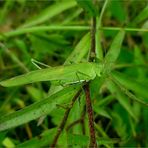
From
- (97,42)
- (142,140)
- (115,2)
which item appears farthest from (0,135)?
(115,2)

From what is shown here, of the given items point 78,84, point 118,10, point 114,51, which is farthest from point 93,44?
point 118,10

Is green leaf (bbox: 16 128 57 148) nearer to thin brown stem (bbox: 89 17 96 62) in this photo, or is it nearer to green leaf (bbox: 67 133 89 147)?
green leaf (bbox: 67 133 89 147)

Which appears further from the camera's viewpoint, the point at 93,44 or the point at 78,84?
the point at 93,44

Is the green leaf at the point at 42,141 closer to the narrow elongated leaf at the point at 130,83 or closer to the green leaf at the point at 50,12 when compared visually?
the narrow elongated leaf at the point at 130,83

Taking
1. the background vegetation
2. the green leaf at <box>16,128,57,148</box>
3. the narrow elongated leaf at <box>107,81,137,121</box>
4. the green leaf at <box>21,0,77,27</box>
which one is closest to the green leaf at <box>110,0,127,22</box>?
the background vegetation

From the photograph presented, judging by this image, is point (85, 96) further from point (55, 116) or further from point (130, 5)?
point (130, 5)

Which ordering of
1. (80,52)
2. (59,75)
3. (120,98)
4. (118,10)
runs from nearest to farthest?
(59,75)
(80,52)
(120,98)
(118,10)

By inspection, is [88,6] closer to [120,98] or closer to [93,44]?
[93,44]
